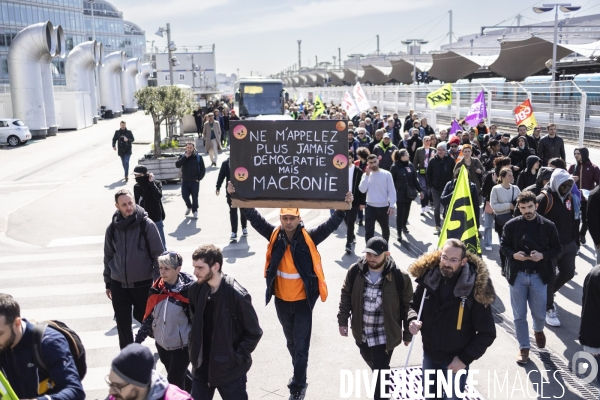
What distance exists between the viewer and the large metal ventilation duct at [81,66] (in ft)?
145

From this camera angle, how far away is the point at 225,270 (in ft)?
31.0

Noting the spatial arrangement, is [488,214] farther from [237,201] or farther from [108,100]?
[108,100]

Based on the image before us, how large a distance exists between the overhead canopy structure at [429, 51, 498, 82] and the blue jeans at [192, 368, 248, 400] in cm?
2901

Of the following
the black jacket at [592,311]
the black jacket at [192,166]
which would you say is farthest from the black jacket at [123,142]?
the black jacket at [592,311]

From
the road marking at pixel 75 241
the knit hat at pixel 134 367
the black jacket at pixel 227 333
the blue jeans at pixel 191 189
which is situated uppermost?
the knit hat at pixel 134 367

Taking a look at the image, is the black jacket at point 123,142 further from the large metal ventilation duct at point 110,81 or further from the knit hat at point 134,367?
the large metal ventilation duct at point 110,81

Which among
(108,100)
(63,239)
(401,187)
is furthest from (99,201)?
(108,100)

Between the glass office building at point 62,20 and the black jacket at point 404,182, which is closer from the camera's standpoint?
the black jacket at point 404,182

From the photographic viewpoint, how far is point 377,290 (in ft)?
16.2

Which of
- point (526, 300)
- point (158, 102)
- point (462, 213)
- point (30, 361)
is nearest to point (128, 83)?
point (158, 102)

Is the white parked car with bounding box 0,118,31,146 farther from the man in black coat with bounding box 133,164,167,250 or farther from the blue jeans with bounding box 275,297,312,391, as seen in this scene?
the blue jeans with bounding box 275,297,312,391

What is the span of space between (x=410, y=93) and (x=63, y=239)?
20777mm

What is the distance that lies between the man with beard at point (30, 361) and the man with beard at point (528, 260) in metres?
4.46

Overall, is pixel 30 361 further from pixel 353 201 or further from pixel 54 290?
pixel 353 201
